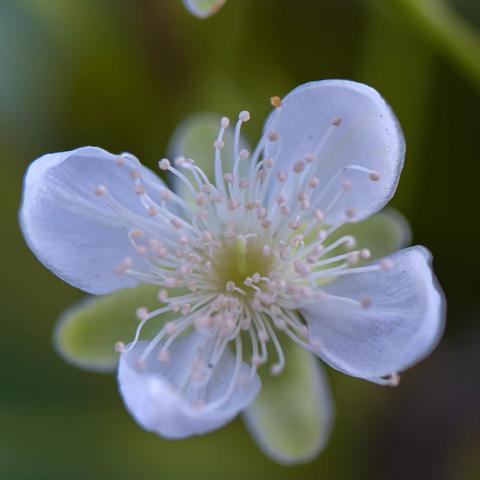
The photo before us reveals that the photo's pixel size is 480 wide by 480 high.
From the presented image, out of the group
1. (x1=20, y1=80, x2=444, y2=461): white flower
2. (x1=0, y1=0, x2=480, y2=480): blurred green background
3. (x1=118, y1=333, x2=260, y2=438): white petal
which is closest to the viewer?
(x1=118, y1=333, x2=260, y2=438): white petal

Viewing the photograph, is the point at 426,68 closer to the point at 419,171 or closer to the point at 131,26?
the point at 419,171

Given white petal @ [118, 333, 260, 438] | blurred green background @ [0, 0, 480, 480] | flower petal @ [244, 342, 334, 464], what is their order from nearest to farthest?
white petal @ [118, 333, 260, 438] < flower petal @ [244, 342, 334, 464] < blurred green background @ [0, 0, 480, 480]

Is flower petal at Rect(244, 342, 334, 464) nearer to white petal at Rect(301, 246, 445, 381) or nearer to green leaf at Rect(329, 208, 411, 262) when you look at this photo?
white petal at Rect(301, 246, 445, 381)

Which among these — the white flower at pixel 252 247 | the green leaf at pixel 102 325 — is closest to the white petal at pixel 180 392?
the white flower at pixel 252 247

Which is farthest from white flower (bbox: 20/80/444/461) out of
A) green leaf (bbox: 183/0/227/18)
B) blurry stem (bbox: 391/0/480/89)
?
blurry stem (bbox: 391/0/480/89)

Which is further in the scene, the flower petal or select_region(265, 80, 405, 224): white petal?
the flower petal

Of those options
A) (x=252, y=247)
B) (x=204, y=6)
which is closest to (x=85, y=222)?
(x=252, y=247)

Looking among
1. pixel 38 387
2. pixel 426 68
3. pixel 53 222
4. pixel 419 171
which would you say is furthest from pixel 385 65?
pixel 38 387
